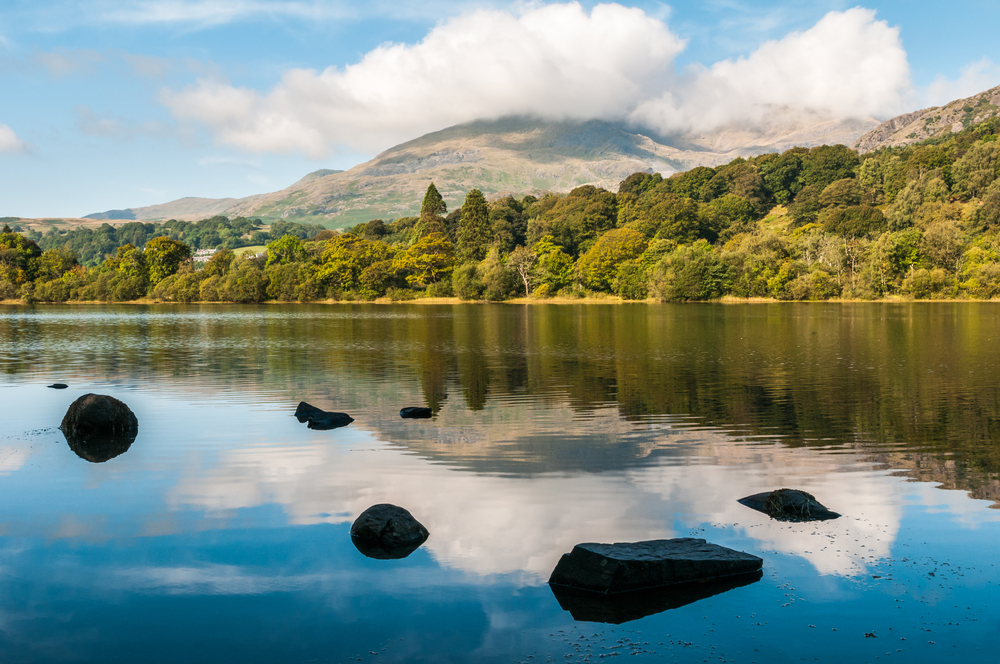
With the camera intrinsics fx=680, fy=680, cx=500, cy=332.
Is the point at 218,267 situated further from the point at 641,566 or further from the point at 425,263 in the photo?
the point at 641,566

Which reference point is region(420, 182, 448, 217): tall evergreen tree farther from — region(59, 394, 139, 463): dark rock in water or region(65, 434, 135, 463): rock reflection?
region(65, 434, 135, 463): rock reflection

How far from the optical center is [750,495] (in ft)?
41.4

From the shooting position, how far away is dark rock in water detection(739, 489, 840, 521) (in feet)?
37.3

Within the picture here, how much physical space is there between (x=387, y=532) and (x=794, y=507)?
267 inches

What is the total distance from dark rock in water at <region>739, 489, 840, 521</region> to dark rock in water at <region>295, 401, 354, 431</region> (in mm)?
12690

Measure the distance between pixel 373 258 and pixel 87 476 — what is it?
144054 mm

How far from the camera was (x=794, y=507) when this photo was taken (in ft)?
37.7

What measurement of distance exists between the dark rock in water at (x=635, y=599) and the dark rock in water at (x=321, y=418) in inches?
501

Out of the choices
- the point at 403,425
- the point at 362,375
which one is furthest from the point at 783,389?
the point at 362,375

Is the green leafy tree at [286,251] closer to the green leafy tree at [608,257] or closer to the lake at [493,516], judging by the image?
the green leafy tree at [608,257]

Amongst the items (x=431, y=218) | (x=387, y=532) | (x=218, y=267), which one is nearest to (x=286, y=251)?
(x=218, y=267)

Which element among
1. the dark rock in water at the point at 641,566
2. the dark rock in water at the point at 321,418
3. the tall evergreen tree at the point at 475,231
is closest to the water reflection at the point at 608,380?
the dark rock in water at the point at 321,418

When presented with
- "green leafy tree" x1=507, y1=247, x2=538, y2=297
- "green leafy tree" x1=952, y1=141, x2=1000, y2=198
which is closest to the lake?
A: "green leafy tree" x1=507, y1=247, x2=538, y2=297

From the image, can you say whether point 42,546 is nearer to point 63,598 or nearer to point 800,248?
point 63,598
